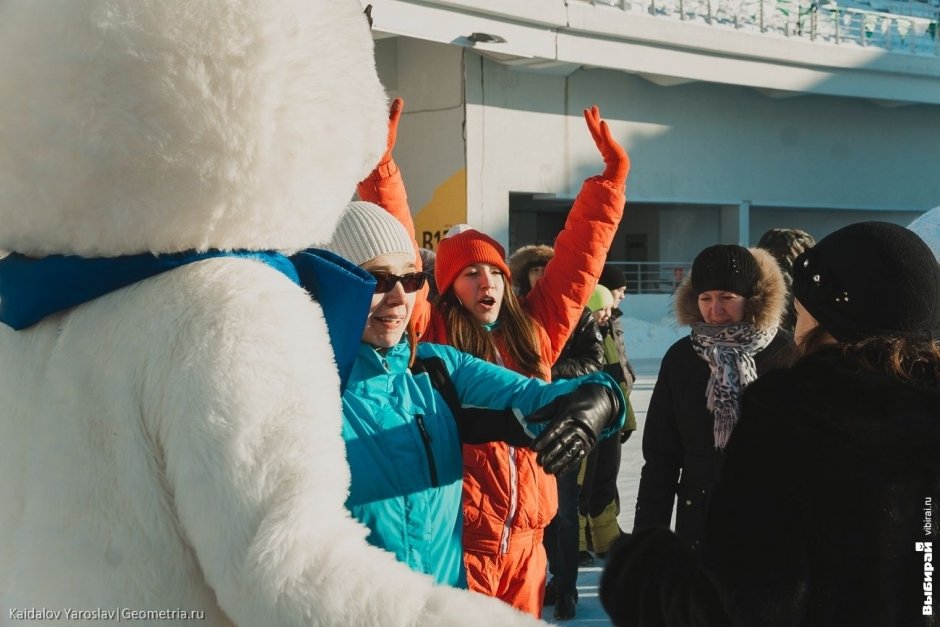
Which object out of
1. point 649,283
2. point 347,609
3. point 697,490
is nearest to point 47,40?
point 347,609

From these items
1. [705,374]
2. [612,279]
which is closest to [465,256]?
[705,374]

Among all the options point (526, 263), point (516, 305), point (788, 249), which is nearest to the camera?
point (516, 305)

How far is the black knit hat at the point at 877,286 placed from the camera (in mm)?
1861

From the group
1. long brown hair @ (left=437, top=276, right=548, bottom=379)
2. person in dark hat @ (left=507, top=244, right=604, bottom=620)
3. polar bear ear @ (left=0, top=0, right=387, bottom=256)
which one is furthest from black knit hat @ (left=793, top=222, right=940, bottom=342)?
person in dark hat @ (left=507, top=244, right=604, bottom=620)

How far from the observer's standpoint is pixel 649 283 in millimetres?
23812

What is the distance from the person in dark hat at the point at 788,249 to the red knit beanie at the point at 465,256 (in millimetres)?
1775

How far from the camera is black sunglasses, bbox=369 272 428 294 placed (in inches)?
99.5

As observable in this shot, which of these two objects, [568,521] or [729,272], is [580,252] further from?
[568,521]

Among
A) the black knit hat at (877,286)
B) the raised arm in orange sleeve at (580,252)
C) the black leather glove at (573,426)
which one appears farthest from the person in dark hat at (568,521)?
the black knit hat at (877,286)

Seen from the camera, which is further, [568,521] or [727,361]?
[568,521]

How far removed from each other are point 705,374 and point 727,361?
11 cm

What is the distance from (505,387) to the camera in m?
2.39

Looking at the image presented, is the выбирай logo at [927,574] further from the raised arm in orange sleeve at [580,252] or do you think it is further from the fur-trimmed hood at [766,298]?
the fur-trimmed hood at [766,298]

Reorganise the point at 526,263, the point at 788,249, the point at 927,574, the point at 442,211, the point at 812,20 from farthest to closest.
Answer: the point at 812,20 → the point at 442,211 → the point at 526,263 → the point at 788,249 → the point at 927,574
